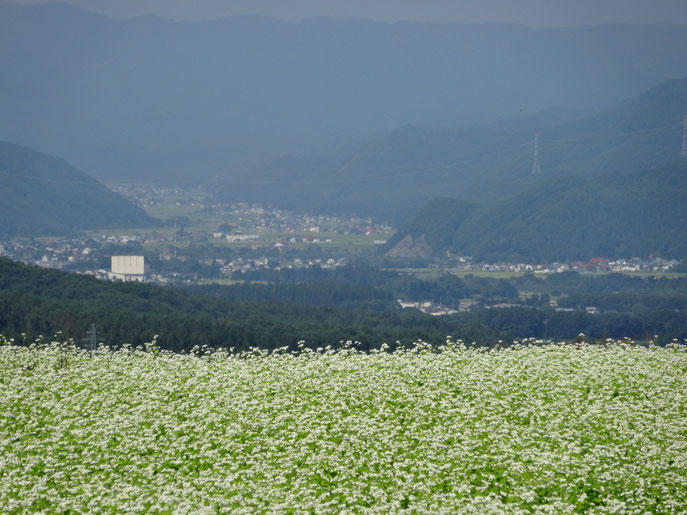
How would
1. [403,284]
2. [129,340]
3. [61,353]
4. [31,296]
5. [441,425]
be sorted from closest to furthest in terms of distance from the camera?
[441,425]
[61,353]
[129,340]
[31,296]
[403,284]

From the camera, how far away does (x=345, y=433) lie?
23.0 m

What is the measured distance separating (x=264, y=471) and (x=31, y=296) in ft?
162

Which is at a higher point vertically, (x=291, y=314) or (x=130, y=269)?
(x=130, y=269)

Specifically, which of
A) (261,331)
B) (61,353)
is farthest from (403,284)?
(61,353)

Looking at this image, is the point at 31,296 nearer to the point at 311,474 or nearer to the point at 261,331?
the point at 261,331

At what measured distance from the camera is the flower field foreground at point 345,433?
19.9m

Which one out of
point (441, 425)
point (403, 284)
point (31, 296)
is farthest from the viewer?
point (403, 284)

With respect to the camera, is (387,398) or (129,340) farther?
(129,340)

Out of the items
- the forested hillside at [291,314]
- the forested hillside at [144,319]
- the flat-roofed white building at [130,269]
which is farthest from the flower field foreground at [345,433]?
the flat-roofed white building at [130,269]

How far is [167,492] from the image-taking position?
64.8 feet

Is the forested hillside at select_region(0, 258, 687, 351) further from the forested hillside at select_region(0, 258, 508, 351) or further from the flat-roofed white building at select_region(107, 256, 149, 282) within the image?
the flat-roofed white building at select_region(107, 256, 149, 282)

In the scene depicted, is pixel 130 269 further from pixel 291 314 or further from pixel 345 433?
pixel 345 433

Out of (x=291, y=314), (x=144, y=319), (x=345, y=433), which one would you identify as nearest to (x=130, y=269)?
(x=291, y=314)

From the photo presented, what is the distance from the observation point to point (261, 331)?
222 ft
